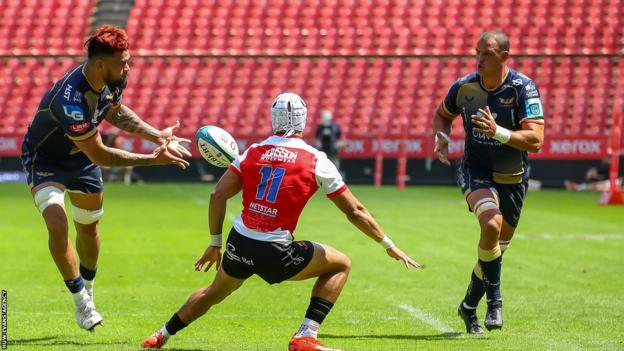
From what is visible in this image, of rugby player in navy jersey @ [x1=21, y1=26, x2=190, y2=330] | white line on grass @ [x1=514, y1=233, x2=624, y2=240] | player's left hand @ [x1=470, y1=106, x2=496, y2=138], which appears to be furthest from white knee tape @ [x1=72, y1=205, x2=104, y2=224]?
white line on grass @ [x1=514, y1=233, x2=624, y2=240]

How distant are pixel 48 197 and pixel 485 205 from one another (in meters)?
3.28

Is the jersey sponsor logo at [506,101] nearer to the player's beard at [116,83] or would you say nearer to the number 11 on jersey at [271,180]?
the number 11 on jersey at [271,180]

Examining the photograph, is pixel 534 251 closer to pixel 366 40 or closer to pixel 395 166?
pixel 395 166

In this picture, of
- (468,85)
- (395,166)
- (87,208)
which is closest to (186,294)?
(87,208)

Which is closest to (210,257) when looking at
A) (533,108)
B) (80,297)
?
(80,297)

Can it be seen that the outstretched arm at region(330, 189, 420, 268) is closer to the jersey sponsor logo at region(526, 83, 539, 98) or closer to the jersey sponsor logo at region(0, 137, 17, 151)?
the jersey sponsor logo at region(526, 83, 539, 98)

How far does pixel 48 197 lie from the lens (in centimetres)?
861

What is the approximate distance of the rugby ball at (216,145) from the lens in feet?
27.6

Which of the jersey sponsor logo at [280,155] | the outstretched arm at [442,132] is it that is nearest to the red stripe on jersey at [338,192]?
the jersey sponsor logo at [280,155]

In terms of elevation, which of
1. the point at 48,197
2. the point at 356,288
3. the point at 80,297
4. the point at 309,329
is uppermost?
the point at 48,197

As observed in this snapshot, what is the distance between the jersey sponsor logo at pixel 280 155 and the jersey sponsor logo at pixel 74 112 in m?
1.59

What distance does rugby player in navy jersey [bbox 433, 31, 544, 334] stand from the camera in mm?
8812

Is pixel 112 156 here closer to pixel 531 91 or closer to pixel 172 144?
pixel 172 144

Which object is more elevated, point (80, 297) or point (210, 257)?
point (210, 257)
